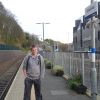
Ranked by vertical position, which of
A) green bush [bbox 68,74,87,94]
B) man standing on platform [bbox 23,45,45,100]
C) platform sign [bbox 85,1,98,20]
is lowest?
green bush [bbox 68,74,87,94]

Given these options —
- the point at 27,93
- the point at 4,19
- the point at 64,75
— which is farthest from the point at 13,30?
the point at 27,93

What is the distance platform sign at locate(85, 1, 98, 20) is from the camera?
9.95 metres

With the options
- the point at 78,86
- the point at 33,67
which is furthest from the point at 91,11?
the point at 78,86

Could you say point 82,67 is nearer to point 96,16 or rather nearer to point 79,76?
point 79,76

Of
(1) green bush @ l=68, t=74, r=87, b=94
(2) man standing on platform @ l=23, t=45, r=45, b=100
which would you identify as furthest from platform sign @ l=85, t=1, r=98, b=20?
(1) green bush @ l=68, t=74, r=87, b=94

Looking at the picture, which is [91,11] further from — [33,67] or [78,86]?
[78,86]

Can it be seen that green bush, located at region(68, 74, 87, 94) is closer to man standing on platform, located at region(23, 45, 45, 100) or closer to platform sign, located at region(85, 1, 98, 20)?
man standing on platform, located at region(23, 45, 45, 100)

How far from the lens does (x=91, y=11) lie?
1029cm

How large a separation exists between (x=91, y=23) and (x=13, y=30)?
2993 inches

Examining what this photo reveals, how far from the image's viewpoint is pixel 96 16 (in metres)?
10.4

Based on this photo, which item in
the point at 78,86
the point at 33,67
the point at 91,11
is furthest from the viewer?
the point at 78,86

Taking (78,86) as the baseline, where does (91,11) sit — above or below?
above

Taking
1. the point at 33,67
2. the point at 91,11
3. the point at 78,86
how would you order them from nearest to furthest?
the point at 91,11 < the point at 33,67 < the point at 78,86

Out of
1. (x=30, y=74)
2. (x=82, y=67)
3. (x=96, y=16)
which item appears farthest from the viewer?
(x=82, y=67)
